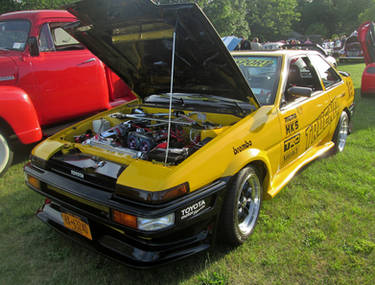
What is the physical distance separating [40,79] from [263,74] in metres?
3.23

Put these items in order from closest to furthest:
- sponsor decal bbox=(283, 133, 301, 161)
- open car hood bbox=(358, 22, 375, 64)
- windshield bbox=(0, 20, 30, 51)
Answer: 1. sponsor decal bbox=(283, 133, 301, 161)
2. windshield bbox=(0, 20, 30, 51)
3. open car hood bbox=(358, 22, 375, 64)

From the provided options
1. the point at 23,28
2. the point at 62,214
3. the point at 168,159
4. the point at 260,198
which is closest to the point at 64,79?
the point at 23,28

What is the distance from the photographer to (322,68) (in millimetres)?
3828

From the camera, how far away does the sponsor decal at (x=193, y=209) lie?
1.79 m

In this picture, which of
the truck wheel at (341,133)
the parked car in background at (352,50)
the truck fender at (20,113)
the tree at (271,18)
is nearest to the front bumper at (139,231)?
the truck fender at (20,113)

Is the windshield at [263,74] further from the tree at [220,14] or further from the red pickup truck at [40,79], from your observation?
the tree at [220,14]

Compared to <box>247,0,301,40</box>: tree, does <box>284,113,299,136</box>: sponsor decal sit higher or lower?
lower

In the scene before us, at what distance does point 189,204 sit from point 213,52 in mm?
1266

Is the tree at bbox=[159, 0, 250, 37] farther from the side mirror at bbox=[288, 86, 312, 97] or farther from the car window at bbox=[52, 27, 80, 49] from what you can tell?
the side mirror at bbox=[288, 86, 312, 97]

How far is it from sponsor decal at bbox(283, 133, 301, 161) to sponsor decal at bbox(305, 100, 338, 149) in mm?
234

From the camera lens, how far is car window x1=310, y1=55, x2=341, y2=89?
3691 mm

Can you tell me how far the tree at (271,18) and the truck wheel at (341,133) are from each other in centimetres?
5200

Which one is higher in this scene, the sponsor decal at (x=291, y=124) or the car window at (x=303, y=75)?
the car window at (x=303, y=75)

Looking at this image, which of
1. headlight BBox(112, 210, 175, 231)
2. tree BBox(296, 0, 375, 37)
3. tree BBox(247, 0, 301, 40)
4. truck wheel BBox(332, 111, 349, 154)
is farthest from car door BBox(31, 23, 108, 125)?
tree BBox(296, 0, 375, 37)
